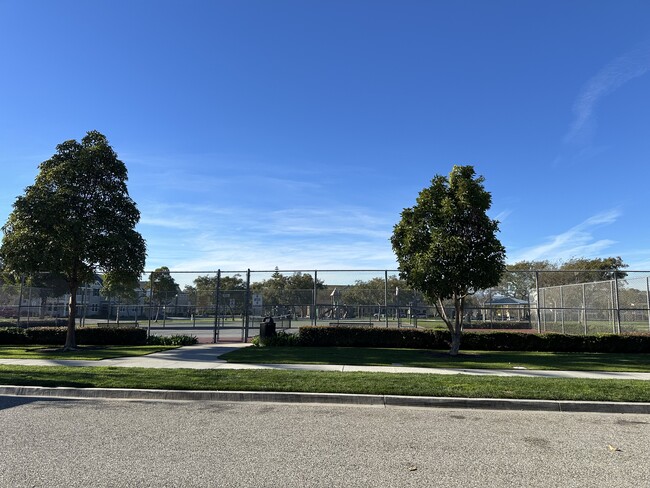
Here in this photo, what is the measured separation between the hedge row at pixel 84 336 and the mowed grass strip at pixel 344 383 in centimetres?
849

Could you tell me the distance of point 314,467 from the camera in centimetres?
507

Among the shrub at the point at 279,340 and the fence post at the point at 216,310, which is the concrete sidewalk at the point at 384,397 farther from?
the fence post at the point at 216,310

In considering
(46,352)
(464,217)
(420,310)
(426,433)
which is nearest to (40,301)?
(46,352)

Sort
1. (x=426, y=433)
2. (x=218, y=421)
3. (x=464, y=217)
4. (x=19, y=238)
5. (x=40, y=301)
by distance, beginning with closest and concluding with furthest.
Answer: (x=426, y=433) → (x=218, y=421) → (x=464, y=217) → (x=19, y=238) → (x=40, y=301)

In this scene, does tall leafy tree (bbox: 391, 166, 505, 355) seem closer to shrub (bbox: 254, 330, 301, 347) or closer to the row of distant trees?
the row of distant trees

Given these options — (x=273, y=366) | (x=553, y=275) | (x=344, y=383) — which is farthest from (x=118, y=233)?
(x=553, y=275)

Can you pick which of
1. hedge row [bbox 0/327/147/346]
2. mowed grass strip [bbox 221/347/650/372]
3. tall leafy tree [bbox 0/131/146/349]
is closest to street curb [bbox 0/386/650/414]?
mowed grass strip [bbox 221/347/650/372]

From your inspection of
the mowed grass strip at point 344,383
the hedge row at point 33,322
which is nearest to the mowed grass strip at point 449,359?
the mowed grass strip at point 344,383

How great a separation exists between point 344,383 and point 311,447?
393cm

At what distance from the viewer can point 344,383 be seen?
31.8ft

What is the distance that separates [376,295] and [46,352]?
12805 mm

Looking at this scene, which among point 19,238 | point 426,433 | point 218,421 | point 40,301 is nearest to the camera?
point 426,433

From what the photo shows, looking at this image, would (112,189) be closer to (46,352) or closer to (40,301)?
(46,352)

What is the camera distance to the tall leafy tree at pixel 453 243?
14547 mm
